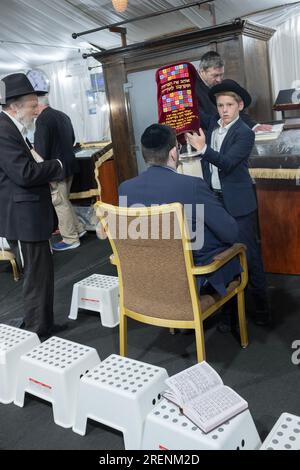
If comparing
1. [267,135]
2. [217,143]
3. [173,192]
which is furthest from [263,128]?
[173,192]

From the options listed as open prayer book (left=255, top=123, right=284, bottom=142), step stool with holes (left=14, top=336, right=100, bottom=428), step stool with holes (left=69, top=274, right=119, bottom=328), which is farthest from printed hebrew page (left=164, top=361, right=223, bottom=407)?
open prayer book (left=255, top=123, right=284, bottom=142)

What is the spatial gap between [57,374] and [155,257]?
706 mm

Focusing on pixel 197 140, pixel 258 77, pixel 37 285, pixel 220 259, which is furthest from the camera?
pixel 258 77

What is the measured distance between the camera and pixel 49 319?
119 inches

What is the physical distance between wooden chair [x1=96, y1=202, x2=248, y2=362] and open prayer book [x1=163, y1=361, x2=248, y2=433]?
31cm

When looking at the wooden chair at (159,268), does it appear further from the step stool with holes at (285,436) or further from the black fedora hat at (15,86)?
the black fedora hat at (15,86)

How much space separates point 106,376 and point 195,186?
93cm

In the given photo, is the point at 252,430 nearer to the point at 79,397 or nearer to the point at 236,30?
the point at 79,397

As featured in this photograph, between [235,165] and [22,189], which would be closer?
[235,165]

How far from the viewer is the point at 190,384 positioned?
180cm

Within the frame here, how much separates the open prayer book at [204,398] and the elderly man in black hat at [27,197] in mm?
1362

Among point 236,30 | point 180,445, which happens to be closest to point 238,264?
point 180,445

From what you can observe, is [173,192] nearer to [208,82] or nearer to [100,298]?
[100,298]

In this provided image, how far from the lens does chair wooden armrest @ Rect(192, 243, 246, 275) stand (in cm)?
205
